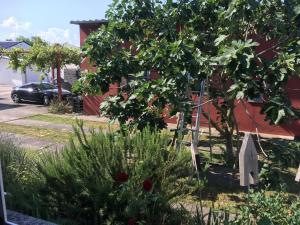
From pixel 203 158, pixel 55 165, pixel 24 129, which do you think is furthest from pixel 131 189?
pixel 24 129

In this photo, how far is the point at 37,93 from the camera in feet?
77.5

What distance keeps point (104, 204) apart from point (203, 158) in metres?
6.37

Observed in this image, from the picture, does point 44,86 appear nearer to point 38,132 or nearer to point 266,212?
point 38,132

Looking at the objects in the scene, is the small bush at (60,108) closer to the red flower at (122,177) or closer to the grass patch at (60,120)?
the grass patch at (60,120)

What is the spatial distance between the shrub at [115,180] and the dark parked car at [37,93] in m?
18.3

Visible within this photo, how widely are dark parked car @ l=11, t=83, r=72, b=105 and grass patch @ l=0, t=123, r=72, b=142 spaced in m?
6.94

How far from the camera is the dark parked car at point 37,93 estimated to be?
23.1 metres

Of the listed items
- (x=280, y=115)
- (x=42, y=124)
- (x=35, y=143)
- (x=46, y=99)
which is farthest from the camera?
(x=46, y=99)

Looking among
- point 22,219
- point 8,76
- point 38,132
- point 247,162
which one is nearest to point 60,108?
point 38,132

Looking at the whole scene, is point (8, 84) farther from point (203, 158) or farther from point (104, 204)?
point (104, 204)

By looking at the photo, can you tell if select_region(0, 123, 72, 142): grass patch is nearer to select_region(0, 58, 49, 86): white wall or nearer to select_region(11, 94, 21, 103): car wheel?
select_region(11, 94, 21, 103): car wheel

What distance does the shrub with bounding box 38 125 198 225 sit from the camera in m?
4.25

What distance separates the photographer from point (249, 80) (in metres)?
5.27

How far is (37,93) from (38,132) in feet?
31.6
